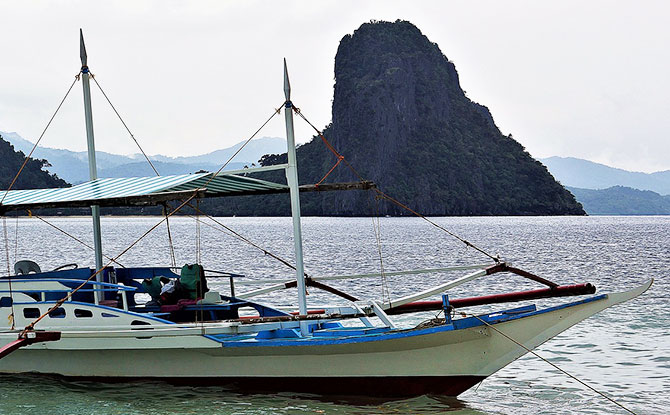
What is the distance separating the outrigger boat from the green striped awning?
3cm

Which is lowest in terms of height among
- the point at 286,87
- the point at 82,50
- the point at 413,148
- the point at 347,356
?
the point at 347,356

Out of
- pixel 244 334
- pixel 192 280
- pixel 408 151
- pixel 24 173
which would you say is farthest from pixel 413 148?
pixel 244 334

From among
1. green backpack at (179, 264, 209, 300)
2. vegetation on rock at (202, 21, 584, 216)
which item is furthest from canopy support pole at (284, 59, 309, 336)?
vegetation on rock at (202, 21, 584, 216)

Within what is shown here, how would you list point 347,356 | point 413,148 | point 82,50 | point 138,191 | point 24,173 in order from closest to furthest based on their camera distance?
point 347,356 < point 138,191 < point 82,50 < point 24,173 < point 413,148

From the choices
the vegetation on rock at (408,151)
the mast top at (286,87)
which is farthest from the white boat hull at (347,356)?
the vegetation on rock at (408,151)

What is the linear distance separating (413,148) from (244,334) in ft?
560

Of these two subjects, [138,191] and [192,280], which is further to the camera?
[192,280]

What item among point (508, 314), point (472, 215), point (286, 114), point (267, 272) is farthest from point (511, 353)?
point (472, 215)

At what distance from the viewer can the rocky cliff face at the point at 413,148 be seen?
17550 cm

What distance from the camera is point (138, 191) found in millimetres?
12617

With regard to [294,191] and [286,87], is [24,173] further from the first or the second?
[294,191]

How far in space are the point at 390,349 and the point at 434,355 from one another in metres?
0.67

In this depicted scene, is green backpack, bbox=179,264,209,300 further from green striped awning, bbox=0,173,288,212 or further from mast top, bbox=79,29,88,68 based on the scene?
mast top, bbox=79,29,88,68

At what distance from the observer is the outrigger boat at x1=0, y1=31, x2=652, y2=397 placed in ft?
39.1
